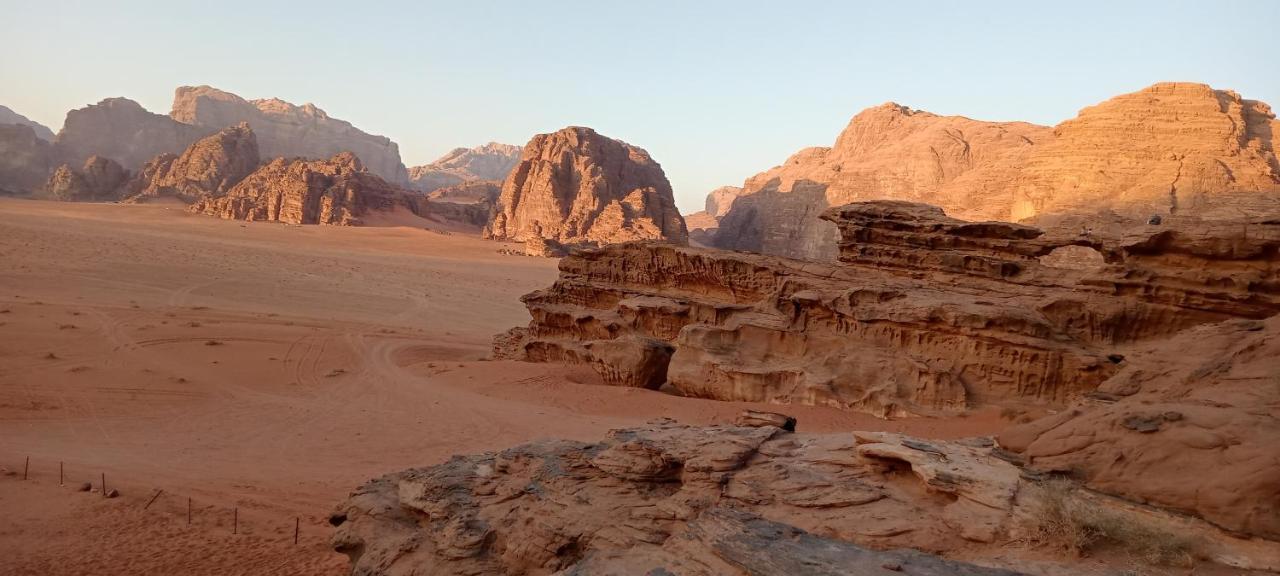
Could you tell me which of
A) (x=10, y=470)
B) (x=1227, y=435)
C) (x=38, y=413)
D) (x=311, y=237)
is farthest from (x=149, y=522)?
(x=311, y=237)

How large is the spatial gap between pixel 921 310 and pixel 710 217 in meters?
75.4

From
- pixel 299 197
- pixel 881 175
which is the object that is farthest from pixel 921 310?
pixel 299 197

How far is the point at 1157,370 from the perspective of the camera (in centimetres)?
677

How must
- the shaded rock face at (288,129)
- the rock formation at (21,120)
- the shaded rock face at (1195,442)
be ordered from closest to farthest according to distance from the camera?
the shaded rock face at (1195,442) < the shaded rock face at (288,129) < the rock formation at (21,120)

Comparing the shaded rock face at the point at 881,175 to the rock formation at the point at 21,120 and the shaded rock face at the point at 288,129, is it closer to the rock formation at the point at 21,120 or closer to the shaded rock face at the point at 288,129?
the shaded rock face at the point at 288,129

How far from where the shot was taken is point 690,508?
4.96m

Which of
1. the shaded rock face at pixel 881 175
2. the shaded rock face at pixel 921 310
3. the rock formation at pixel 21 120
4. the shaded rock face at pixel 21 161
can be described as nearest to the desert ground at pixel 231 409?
the shaded rock face at pixel 921 310

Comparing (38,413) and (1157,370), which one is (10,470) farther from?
(1157,370)

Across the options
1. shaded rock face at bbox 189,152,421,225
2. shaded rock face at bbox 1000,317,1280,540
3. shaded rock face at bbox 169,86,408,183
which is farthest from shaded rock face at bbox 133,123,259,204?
shaded rock face at bbox 1000,317,1280,540

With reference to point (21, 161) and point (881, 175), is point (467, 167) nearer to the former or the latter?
point (21, 161)

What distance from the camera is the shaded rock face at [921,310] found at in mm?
9578

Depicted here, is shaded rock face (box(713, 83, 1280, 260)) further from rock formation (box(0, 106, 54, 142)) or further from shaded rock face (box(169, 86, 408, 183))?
rock formation (box(0, 106, 54, 142))

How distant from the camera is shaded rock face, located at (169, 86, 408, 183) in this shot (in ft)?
280

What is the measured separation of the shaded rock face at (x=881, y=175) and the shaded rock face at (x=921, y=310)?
23520 millimetres
